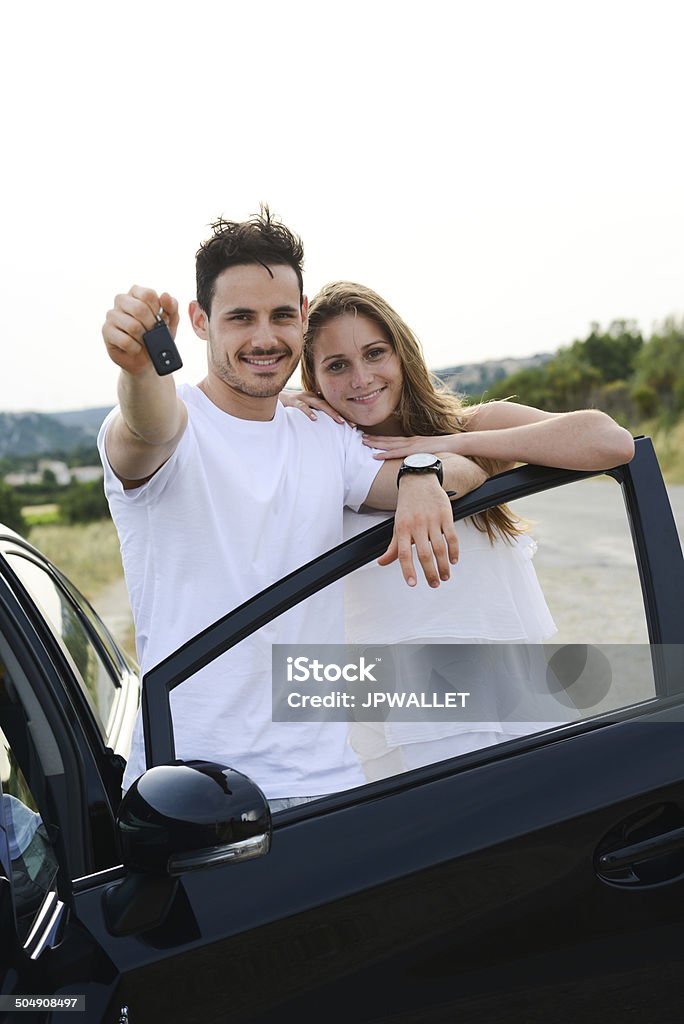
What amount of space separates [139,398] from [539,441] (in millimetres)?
697

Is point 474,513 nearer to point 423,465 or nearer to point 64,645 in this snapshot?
point 423,465

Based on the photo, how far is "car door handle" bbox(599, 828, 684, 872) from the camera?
1.49 meters

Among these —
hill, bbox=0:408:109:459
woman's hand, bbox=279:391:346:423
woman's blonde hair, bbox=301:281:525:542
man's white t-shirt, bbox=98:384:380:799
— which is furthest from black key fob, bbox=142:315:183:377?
hill, bbox=0:408:109:459

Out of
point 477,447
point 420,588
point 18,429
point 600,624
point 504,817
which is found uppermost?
point 18,429

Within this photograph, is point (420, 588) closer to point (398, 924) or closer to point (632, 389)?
point (398, 924)

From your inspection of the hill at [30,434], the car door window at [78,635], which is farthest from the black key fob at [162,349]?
the hill at [30,434]

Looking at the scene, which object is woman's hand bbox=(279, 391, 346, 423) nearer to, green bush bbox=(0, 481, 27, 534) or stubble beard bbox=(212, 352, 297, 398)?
stubble beard bbox=(212, 352, 297, 398)

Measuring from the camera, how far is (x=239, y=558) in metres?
1.91

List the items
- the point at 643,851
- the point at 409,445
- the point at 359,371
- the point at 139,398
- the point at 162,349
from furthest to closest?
the point at 359,371 < the point at 409,445 < the point at 139,398 < the point at 162,349 < the point at 643,851

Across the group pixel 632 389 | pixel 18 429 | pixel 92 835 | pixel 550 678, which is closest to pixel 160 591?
pixel 92 835

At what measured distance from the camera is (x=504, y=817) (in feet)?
4.95

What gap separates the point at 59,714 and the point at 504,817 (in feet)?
2.30

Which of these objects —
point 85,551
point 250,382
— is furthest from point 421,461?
point 85,551

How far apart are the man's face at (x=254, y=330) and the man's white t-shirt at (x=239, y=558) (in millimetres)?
81
